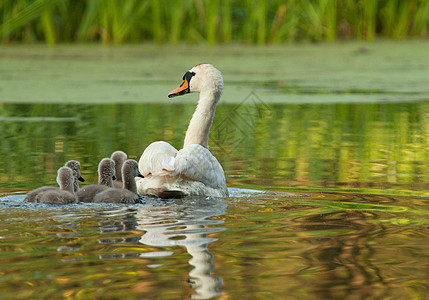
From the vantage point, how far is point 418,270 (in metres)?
3.47

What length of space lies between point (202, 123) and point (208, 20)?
8.65m

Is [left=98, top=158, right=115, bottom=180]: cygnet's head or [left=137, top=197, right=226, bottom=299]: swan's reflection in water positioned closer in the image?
Result: [left=137, top=197, right=226, bottom=299]: swan's reflection in water

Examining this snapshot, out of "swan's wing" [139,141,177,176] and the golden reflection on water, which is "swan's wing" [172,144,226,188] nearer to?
"swan's wing" [139,141,177,176]

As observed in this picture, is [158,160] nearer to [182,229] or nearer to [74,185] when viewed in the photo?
[74,185]

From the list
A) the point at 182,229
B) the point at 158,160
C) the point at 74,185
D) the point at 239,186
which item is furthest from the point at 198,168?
the point at 182,229

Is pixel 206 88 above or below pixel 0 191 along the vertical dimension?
above

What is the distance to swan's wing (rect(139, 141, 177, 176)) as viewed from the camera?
5.39m

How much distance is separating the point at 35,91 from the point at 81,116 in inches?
72.2

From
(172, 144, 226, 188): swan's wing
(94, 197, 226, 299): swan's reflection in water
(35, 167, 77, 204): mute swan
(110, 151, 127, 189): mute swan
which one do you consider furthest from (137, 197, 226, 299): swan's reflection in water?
(110, 151, 127, 189): mute swan

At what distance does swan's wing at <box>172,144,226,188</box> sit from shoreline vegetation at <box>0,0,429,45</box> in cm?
889

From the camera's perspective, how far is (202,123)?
6.35 metres

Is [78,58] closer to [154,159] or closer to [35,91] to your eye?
[35,91]

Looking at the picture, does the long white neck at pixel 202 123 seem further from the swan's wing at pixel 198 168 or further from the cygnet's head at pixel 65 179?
the cygnet's head at pixel 65 179

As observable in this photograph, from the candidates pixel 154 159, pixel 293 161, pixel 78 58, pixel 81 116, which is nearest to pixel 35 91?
pixel 81 116
